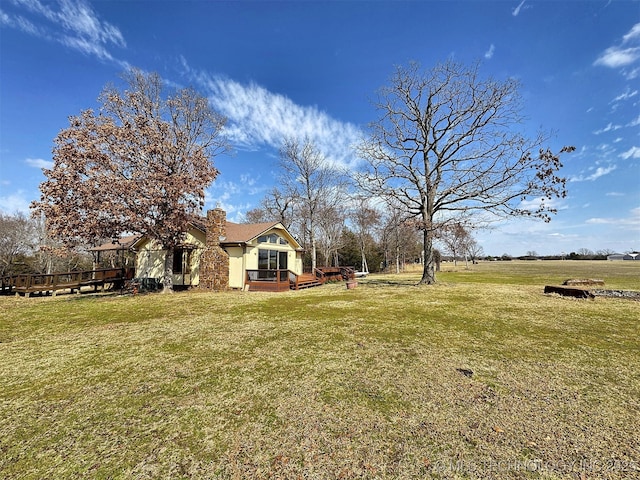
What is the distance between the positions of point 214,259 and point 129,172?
603cm

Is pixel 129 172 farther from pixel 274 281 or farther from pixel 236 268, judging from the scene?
pixel 274 281

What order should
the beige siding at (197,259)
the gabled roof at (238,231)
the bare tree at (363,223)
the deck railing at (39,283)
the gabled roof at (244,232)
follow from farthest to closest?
the bare tree at (363,223) < the gabled roof at (244,232) < the beige siding at (197,259) < the gabled roof at (238,231) < the deck railing at (39,283)

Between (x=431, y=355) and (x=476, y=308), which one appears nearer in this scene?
(x=431, y=355)

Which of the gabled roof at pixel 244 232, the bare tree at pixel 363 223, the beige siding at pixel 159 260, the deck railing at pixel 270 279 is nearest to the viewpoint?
the deck railing at pixel 270 279

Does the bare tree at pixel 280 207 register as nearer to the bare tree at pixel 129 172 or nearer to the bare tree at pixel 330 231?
the bare tree at pixel 330 231

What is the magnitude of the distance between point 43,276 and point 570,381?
72.3 feet

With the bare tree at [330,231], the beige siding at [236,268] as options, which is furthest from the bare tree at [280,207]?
the beige siding at [236,268]

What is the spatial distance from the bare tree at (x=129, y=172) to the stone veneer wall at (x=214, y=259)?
1413 millimetres

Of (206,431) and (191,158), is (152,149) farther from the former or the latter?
(206,431)

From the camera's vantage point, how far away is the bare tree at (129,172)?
12125 mm

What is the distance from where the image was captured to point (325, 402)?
3326 mm

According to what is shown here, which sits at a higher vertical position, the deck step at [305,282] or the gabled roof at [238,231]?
the gabled roof at [238,231]

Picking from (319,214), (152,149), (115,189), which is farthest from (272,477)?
(319,214)

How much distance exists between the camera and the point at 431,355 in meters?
4.83
